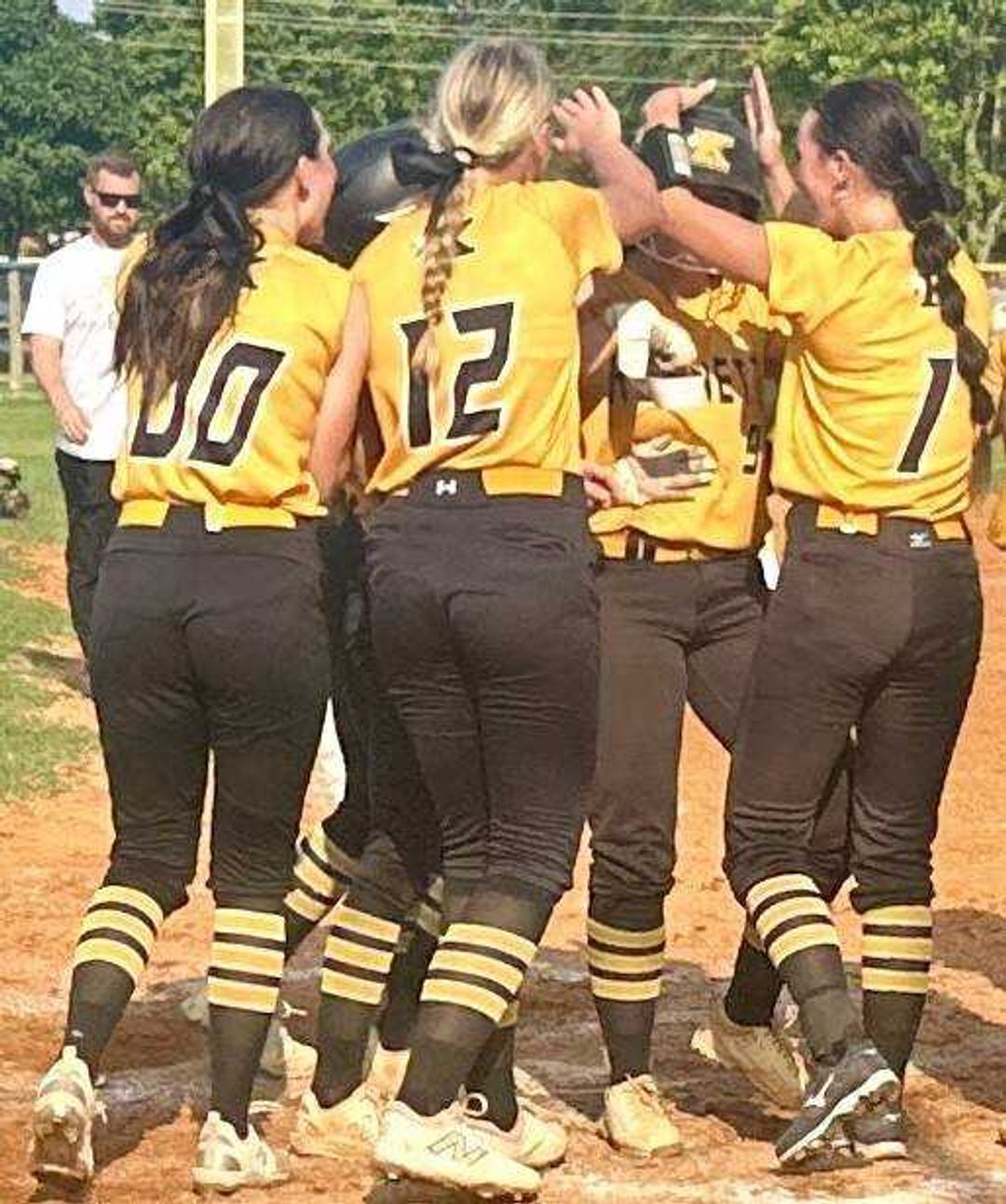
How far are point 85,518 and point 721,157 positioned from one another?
6071mm

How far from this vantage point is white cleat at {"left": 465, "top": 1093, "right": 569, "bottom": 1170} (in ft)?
20.2

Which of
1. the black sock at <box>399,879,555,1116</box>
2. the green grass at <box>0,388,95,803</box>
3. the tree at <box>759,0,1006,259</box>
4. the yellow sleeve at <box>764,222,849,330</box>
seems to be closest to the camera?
the black sock at <box>399,879,555,1116</box>

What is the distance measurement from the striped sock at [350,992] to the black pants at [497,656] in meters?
0.59

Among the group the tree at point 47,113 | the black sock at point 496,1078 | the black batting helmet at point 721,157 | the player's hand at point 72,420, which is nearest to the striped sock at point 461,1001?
the black sock at point 496,1078

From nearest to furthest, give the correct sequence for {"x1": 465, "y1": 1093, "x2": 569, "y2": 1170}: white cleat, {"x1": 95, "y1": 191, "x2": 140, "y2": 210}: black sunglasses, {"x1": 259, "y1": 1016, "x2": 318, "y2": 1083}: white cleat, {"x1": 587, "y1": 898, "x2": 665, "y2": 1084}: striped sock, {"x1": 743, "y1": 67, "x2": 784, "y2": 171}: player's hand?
1. {"x1": 465, "y1": 1093, "x2": 569, "y2": 1170}: white cleat
2. {"x1": 743, "y1": 67, "x2": 784, "y2": 171}: player's hand
3. {"x1": 587, "y1": 898, "x2": 665, "y2": 1084}: striped sock
4. {"x1": 259, "y1": 1016, "x2": 318, "y2": 1083}: white cleat
5. {"x1": 95, "y1": 191, "x2": 140, "y2": 210}: black sunglasses

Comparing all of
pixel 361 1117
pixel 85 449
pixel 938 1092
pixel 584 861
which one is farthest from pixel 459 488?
pixel 85 449

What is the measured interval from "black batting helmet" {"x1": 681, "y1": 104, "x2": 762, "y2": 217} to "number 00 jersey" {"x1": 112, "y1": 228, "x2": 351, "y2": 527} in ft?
3.24

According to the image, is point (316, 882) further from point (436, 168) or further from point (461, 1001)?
point (436, 168)

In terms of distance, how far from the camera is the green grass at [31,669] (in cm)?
1202

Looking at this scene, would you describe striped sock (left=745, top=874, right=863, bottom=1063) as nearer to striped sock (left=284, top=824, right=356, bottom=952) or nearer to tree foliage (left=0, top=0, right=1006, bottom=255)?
striped sock (left=284, top=824, right=356, bottom=952)

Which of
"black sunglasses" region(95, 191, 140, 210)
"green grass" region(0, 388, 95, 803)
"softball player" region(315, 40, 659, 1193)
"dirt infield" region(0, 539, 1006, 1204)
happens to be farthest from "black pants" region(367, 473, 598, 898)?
"black sunglasses" region(95, 191, 140, 210)

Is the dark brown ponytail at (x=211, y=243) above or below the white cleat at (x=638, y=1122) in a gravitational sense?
above

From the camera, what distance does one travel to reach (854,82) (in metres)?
6.31

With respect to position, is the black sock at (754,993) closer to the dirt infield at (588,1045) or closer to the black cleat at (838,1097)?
the dirt infield at (588,1045)
